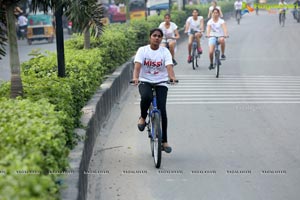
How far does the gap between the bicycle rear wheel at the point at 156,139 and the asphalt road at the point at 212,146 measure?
0.14 meters

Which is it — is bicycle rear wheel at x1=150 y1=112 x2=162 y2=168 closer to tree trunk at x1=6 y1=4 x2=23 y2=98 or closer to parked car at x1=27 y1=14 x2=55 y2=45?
tree trunk at x1=6 y1=4 x2=23 y2=98

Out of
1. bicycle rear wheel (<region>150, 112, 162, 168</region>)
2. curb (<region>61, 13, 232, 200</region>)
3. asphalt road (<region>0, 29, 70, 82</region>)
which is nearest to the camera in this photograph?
curb (<region>61, 13, 232, 200</region>)

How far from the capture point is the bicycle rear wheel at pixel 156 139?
8.64 m

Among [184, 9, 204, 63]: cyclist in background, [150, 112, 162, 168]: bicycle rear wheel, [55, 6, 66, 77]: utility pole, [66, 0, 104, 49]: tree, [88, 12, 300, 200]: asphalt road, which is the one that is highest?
[66, 0, 104, 49]: tree

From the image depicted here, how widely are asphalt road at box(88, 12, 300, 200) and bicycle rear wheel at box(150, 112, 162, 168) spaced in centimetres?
14

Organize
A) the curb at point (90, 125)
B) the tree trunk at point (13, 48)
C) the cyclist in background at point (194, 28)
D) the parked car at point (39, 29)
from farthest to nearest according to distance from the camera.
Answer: the parked car at point (39, 29)
the cyclist in background at point (194, 28)
the tree trunk at point (13, 48)
the curb at point (90, 125)

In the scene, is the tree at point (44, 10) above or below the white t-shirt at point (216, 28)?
above

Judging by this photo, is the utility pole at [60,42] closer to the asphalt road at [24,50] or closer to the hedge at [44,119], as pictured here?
the hedge at [44,119]

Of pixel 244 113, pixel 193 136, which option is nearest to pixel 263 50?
pixel 244 113

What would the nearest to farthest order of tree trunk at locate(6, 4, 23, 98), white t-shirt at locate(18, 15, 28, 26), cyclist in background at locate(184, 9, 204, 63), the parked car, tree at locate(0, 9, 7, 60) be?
tree trunk at locate(6, 4, 23, 98) < tree at locate(0, 9, 7, 60) < cyclist in background at locate(184, 9, 204, 63) < the parked car < white t-shirt at locate(18, 15, 28, 26)

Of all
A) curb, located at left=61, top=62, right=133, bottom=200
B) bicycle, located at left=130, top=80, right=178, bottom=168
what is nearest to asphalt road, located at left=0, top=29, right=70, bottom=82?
curb, located at left=61, top=62, right=133, bottom=200

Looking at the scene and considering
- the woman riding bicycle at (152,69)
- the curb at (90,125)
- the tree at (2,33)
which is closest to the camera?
the curb at (90,125)

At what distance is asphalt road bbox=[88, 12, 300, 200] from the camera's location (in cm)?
786

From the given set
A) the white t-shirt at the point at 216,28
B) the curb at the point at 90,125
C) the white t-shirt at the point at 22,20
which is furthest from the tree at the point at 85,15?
the white t-shirt at the point at 22,20
